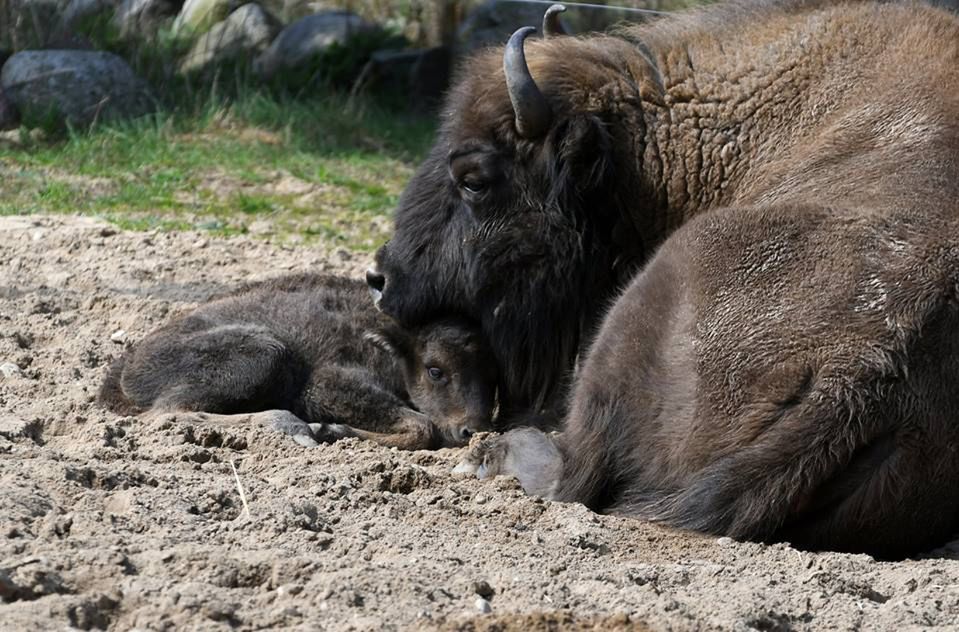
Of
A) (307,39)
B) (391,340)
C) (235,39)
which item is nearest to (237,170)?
(235,39)

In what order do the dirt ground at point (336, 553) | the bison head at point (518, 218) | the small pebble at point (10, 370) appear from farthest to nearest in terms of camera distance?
the small pebble at point (10, 370), the bison head at point (518, 218), the dirt ground at point (336, 553)

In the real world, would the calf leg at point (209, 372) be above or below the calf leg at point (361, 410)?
above

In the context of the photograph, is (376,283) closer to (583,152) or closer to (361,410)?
(361,410)

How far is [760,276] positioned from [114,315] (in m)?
3.58

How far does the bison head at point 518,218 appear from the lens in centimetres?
523

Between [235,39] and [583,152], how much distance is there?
9771 millimetres

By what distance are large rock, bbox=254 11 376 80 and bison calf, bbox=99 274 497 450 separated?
331 inches

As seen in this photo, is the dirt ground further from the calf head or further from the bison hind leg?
the calf head

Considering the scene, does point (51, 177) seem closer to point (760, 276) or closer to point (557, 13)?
point (557, 13)

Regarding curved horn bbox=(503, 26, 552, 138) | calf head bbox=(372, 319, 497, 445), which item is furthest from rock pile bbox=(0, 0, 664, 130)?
curved horn bbox=(503, 26, 552, 138)

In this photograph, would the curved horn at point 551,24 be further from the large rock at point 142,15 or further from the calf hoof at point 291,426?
the large rock at point 142,15

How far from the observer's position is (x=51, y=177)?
997 centimetres

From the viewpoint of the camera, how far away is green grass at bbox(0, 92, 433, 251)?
366 inches

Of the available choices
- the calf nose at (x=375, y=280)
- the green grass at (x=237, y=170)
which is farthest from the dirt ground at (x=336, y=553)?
the green grass at (x=237, y=170)
